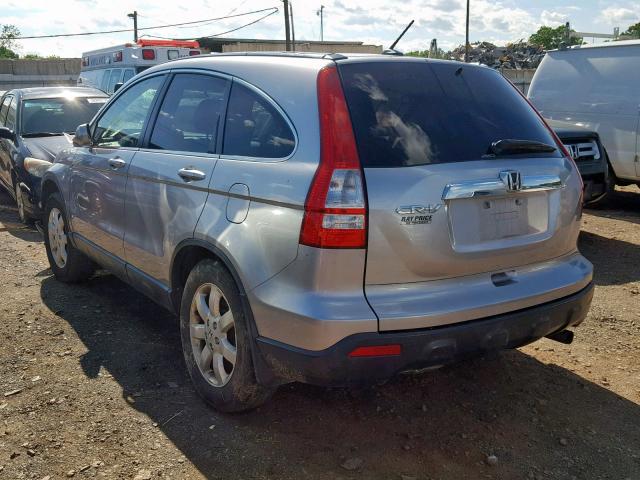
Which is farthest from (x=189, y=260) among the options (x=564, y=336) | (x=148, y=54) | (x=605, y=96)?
(x=148, y=54)

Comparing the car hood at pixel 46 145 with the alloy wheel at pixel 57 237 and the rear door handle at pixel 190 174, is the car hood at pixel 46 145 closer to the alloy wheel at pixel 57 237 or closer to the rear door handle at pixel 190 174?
the alloy wheel at pixel 57 237

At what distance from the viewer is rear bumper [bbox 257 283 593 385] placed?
268cm

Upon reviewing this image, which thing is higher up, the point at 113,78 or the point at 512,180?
the point at 113,78

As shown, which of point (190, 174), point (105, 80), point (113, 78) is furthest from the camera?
point (105, 80)

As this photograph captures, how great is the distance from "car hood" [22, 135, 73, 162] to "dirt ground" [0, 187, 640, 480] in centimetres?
358

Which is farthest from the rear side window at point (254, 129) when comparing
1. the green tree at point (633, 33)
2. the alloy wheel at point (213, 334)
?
the green tree at point (633, 33)

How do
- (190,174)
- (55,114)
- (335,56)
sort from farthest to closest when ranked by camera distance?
1. (55,114)
2. (190,174)
3. (335,56)

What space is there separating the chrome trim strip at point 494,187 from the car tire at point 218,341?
110 centimetres

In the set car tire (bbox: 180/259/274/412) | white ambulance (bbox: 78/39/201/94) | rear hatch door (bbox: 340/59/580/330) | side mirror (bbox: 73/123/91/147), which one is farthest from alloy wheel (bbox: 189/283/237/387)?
white ambulance (bbox: 78/39/201/94)

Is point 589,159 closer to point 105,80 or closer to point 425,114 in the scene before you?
point 425,114

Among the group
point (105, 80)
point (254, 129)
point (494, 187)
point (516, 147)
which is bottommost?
point (494, 187)

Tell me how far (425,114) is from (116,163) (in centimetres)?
223

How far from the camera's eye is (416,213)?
2.71 metres

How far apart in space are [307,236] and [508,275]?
3.30 feet
